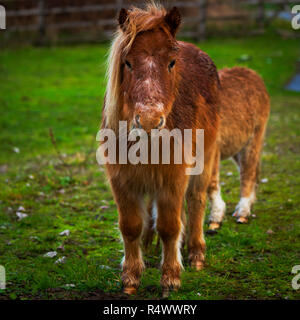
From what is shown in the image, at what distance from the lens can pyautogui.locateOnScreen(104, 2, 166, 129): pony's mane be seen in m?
3.59

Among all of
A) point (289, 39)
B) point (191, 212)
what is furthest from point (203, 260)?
point (289, 39)

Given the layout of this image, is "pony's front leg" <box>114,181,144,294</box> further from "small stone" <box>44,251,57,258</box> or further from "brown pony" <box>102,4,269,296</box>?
"small stone" <box>44,251,57,258</box>

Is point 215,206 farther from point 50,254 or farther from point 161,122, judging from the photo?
point 161,122

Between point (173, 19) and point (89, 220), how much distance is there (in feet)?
10.6

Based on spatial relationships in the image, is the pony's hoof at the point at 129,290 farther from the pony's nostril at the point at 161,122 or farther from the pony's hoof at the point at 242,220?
the pony's hoof at the point at 242,220

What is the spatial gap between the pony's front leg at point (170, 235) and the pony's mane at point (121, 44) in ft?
2.70

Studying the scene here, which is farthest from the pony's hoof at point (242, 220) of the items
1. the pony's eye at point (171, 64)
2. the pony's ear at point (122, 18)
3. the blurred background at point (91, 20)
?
the blurred background at point (91, 20)

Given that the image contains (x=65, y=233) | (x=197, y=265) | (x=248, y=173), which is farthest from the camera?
(x=248, y=173)

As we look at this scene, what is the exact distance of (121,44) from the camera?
3.67m

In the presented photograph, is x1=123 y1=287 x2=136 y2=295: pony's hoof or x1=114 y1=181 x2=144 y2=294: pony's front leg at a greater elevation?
x1=114 y1=181 x2=144 y2=294: pony's front leg

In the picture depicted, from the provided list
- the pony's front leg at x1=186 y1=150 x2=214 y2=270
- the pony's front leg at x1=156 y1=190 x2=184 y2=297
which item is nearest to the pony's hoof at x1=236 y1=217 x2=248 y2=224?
the pony's front leg at x1=186 y1=150 x2=214 y2=270

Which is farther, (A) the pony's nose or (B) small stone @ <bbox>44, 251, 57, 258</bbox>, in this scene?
(B) small stone @ <bbox>44, 251, 57, 258</bbox>

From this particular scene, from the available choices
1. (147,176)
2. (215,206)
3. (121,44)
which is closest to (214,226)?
(215,206)

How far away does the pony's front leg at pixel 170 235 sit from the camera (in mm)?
4122
